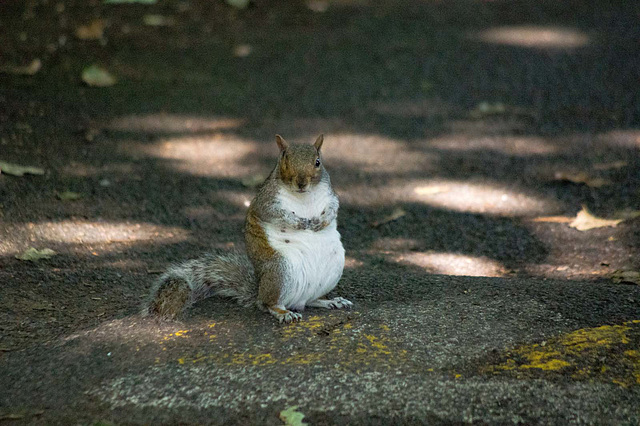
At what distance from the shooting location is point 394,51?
7152 millimetres

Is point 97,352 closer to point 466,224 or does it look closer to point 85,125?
point 466,224

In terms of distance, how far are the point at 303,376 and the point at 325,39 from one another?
17.6 feet

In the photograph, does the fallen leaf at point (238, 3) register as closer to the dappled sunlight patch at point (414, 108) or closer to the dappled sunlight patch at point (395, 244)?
the dappled sunlight patch at point (414, 108)

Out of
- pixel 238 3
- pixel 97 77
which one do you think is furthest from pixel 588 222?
pixel 238 3

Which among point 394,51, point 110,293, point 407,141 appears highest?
point 394,51

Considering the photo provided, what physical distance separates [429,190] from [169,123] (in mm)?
2098

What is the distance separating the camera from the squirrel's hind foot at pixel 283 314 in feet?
9.59

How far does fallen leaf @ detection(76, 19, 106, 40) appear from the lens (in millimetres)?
7062

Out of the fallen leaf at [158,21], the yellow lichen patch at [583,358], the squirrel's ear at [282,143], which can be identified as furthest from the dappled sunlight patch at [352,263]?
the fallen leaf at [158,21]

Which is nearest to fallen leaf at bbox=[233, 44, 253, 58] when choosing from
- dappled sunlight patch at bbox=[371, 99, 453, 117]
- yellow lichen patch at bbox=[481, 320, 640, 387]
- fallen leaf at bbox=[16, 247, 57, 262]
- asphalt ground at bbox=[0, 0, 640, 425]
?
asphalt ground at bbox=[0, 0, 640, 425]

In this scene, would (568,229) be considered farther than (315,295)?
Yes

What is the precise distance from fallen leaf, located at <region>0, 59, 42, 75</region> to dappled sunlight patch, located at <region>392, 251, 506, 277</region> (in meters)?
3.83

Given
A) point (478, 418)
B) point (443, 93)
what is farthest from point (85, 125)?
point (478, 418)

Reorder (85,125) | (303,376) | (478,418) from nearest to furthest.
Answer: (478,418), (303,376), (85,125)
